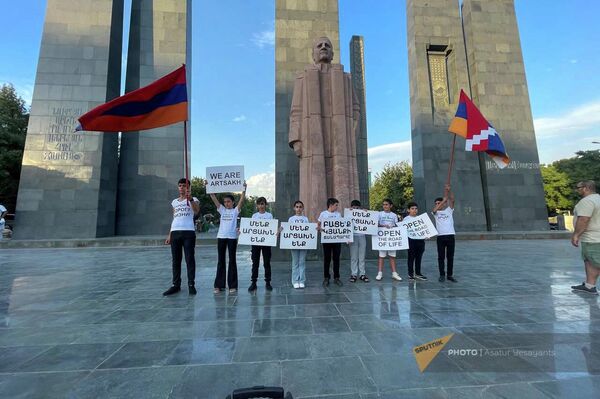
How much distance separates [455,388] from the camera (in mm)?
2902

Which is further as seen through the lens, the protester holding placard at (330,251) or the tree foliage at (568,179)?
the tree foliage at (568,179)

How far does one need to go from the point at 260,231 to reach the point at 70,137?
19270 mm

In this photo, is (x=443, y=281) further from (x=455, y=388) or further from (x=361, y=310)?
(x=455, y=388)

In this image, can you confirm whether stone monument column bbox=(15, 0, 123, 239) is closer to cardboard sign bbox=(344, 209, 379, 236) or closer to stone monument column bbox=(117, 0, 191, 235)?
stone monument column bbox=(117, 0, 191, 235)

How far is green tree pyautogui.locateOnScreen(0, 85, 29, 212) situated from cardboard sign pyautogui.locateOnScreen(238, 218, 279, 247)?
32.4 metres

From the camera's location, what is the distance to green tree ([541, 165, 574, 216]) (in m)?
47.8

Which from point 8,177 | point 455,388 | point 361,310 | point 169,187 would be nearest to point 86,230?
point 169,187

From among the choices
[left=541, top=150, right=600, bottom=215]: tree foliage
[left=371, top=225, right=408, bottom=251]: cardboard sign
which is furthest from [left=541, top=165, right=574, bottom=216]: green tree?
[left=371, top=225, right=408, bottom=251]: cardboard sign

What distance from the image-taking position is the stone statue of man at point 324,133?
31.7 ft

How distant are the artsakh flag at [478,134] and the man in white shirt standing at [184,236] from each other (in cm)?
763

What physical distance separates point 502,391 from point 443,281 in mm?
5145

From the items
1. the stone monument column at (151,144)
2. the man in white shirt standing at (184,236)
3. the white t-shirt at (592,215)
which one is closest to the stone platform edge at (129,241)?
the stone monument column at (151,144)

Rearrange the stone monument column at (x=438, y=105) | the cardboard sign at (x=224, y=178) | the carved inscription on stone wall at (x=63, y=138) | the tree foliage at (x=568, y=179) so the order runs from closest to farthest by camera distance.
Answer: the cardboard sign at (x=224, y=178) → the carved inscription on stone wall at (x=63, y=138) → the stone monument column at (x=438, y=105) → the tree foliage at (x=568, y=179)

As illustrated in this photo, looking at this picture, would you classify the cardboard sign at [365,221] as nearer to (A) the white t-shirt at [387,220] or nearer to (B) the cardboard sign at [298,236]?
(A) the white t-shirt at [387,220]
